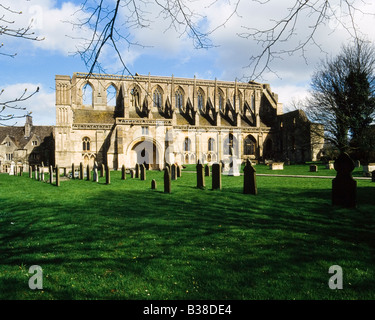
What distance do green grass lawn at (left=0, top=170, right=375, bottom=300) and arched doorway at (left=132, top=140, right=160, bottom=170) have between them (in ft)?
72.2

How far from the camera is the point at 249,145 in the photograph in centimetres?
3581

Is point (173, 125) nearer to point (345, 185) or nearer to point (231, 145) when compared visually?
point (231, 145)

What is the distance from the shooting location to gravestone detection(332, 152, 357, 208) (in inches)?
239

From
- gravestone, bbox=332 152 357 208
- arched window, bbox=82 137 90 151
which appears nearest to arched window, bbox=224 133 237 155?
arched window, bbox=82 137 90 151

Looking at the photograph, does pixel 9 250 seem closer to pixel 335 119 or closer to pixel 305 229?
pixel 305 229

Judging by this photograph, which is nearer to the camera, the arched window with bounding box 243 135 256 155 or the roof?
the arched window with bounding box 243 135 256 155

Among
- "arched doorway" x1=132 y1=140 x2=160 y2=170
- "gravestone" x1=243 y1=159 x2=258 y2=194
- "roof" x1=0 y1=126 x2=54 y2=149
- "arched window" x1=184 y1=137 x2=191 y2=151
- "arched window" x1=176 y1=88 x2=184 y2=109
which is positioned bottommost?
"gravestone" x1=243 y1=159 x2=258 y2=194

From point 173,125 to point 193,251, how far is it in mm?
29260

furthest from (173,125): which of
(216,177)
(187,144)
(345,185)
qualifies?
(345,185)

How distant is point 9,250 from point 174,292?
3020 mm

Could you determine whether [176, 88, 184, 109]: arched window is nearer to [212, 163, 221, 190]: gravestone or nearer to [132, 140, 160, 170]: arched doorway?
[132, 140, 160, 170]: arched doorway

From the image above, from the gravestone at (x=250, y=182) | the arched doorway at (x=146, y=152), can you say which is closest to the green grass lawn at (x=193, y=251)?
the gravestone at (x=250, y=182)

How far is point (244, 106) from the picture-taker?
39750 millimetres
